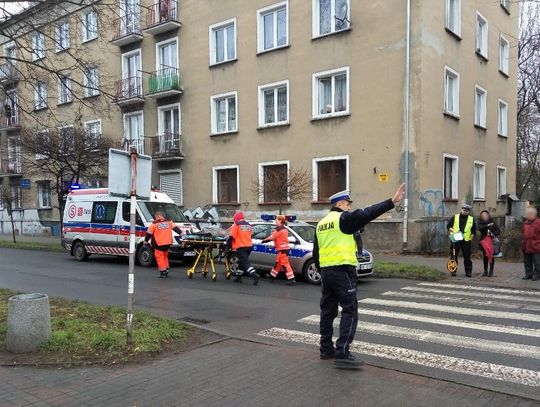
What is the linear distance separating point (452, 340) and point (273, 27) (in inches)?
699

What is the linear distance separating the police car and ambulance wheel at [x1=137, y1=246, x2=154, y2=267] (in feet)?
12.5

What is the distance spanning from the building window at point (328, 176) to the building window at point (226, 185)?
419 centimetres

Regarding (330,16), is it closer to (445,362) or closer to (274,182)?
(274,182)

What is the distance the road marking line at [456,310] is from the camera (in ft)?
26.5

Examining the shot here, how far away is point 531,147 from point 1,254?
1320 inches

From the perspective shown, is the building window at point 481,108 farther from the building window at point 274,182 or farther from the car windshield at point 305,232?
the car windshield at point 305,232

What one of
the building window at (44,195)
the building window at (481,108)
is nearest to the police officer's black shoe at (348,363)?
the building window at (481,108)

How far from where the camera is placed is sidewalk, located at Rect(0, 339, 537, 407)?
4.50 meters

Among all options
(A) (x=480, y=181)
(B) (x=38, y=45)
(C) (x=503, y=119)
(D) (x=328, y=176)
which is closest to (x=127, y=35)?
(D) (x=328, y=176)

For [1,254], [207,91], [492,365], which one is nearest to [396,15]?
[207,91]

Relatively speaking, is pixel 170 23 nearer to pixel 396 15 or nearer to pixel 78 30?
pixel 396 15

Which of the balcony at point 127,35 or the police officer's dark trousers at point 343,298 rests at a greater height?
the balcony at point 127,35

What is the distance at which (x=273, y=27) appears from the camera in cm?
2167

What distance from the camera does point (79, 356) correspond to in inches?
229
